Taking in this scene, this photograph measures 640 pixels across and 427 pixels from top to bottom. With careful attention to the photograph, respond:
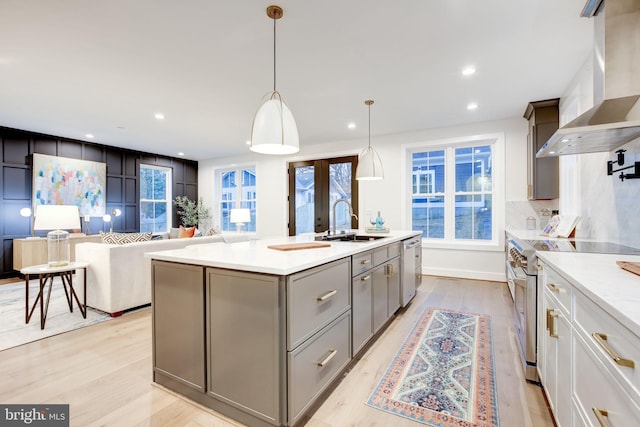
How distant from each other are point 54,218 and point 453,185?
19.2 ft

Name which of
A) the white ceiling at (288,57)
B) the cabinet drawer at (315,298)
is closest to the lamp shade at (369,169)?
the white ceiling at (288,57)

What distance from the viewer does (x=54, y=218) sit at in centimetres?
331

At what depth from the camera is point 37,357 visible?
7.60ft

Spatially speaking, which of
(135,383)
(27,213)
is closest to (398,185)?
(135,383)

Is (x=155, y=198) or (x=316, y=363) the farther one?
(x=155, y=198)

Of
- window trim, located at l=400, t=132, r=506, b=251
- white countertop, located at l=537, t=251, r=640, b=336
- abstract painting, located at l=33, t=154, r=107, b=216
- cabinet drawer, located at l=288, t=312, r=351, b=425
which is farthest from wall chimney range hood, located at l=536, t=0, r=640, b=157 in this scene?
abstract painting, located at l=33, t=154, r=107, b=216


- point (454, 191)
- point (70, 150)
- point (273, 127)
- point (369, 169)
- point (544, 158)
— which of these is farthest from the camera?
point (70, 150)

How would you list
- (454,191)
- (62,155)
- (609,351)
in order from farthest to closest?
(62,155)
(454,191)
(609,351)

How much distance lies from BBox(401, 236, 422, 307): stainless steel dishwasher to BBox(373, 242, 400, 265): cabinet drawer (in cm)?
22

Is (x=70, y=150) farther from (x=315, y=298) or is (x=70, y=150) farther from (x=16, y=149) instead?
(x=315, y=298)

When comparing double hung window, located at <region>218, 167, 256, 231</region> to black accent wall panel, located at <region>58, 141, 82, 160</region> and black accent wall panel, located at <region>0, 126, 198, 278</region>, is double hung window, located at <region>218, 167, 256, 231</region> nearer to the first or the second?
black accent wall panel, located at <region>0, 126, 198, 278</region>

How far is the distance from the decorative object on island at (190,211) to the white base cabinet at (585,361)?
790 cm

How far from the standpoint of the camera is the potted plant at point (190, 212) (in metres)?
7.85

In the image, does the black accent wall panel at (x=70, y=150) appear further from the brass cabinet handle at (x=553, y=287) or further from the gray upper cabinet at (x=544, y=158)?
the gray upper cabinet at (x=544, y=158)
